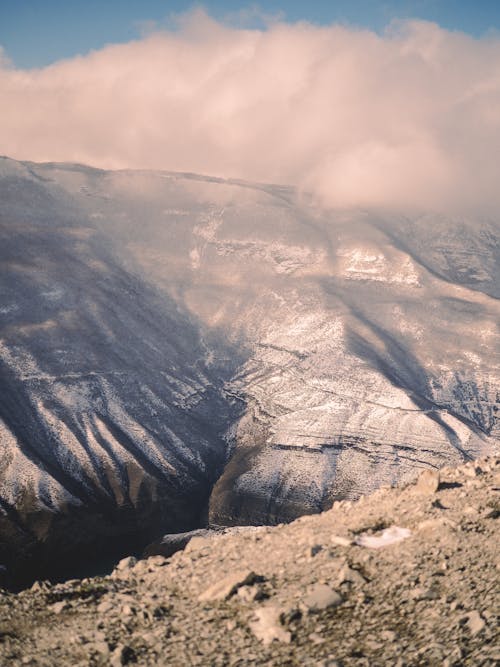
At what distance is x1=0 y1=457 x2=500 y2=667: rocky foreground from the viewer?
923 inches

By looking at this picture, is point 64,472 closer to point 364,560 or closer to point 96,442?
point 96,442

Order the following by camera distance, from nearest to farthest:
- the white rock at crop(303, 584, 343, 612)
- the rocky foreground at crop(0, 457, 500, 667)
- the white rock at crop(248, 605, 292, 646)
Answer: the rocky foreground at crop(0, 457, 500, 667) < the white rock at crop(248, 605, 292, 646) < the white rock at crop(303, 584, 343, 612)

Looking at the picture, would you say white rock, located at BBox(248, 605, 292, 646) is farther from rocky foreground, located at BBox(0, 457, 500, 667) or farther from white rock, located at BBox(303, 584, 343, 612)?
white rock, located at BBox(303, 584, 343, 612)

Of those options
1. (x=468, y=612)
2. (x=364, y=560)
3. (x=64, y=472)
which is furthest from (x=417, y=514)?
(x=64, y=472)

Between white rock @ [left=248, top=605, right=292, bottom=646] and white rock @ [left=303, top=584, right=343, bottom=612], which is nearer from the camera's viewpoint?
white rock @ [left=248, top=605, right=292, bottom=646]

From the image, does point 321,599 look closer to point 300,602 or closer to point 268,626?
point 300,602

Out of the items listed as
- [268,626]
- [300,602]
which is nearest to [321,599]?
[300,602]

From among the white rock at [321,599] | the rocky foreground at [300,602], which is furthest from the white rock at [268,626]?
the white rock at [321,599]

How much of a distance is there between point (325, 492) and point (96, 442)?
7442cm

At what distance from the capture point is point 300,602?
26.2m

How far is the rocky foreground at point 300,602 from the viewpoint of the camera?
23438mm

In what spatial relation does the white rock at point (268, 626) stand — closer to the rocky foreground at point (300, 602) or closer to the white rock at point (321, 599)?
the rocky foreground at point (300, 602)

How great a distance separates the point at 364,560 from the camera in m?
29.1

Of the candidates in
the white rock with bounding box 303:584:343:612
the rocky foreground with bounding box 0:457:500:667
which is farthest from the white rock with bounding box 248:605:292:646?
the white rock with bounding box 303:584:343:612
